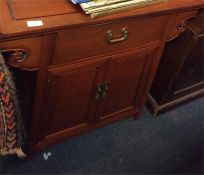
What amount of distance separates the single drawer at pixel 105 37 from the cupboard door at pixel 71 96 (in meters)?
0.06

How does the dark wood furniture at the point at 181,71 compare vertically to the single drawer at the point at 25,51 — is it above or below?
below

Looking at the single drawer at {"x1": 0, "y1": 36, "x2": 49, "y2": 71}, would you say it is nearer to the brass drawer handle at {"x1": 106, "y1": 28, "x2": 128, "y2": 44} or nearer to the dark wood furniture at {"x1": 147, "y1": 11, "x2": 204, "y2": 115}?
the brass drawer handle at {"x1": 106, "y1": 28, "x2": 128, "y2": 44}

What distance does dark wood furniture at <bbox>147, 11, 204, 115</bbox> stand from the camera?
1.48 meters

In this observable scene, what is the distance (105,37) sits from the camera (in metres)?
1.16

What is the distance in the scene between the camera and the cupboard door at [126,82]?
1.33 metres

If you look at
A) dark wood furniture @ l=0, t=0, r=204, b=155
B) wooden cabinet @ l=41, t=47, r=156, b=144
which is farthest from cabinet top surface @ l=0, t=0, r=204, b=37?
wooden cabinet @ l=41, t=47, r=156, b=144

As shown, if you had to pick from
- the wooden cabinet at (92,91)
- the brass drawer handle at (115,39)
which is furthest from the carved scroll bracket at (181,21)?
the brass drawer handle at (115,39)

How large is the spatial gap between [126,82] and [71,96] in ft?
0.85

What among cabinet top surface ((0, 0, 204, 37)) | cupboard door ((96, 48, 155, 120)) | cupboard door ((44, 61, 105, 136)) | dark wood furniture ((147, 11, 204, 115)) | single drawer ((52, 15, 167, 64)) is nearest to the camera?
cabinet top surface ((0, 0, 204, 37))

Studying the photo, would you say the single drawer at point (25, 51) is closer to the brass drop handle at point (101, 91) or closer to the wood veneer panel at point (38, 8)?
the wood veneer panel at point (38, 8)

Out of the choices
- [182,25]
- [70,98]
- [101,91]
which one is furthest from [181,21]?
[70,98]

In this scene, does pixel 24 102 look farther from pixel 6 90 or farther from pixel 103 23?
pixel 103 23

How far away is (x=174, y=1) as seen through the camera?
123 cm

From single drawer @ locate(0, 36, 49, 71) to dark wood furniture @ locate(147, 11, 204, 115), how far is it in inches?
24.8
